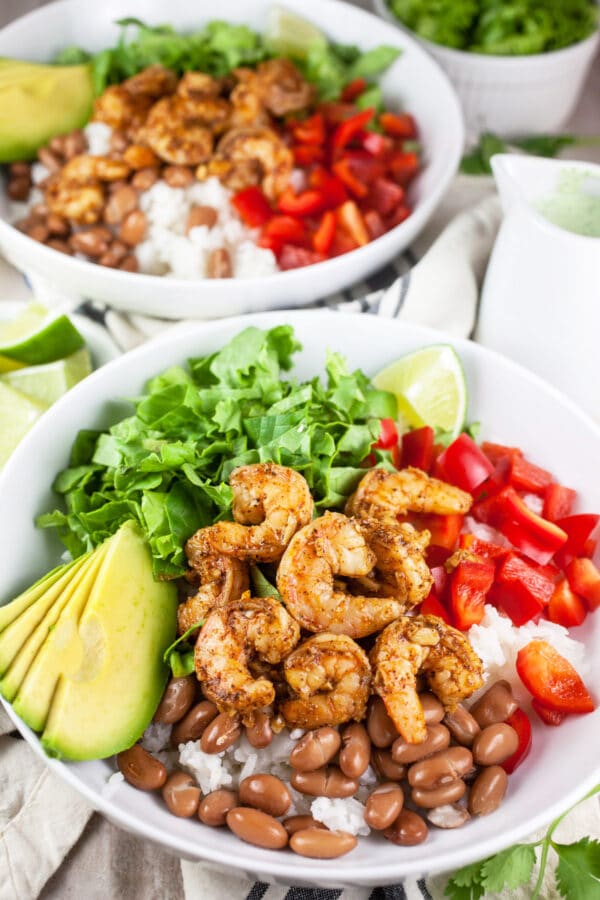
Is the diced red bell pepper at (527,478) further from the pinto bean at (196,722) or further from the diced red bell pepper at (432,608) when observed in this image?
Answer: the pinto bean at (196,722)

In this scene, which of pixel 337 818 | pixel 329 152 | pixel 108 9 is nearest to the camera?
pixel 337 818

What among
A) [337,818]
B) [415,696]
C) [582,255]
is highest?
[582,255]

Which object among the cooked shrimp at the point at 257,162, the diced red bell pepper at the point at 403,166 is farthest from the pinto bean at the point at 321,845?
the diced red bell pepper at the point at 403,166

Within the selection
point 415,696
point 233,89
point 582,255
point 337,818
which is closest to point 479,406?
point 582,255

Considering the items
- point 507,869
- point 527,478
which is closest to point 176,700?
point 507,869

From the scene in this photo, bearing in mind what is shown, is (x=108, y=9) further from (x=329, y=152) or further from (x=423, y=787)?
(x=423, y=787)

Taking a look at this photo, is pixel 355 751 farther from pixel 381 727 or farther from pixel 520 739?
pixel 520 739

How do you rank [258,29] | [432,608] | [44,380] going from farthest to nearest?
1. [258,29]
2. [44,380]
3. [432,608]

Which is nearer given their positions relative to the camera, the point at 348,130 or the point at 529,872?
the point at 529,872

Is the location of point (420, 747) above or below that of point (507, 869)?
above
